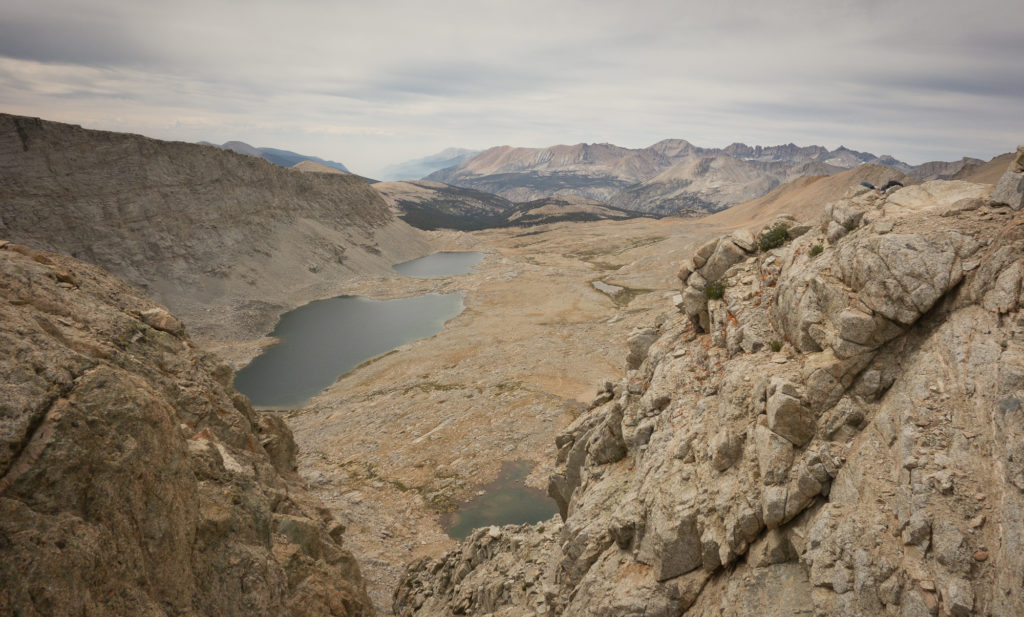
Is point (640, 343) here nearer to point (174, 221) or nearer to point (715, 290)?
point (715, 290)


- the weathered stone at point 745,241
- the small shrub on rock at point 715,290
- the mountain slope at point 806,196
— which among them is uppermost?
the mountain slope at point 806,196

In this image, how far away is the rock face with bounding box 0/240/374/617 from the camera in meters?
8.63

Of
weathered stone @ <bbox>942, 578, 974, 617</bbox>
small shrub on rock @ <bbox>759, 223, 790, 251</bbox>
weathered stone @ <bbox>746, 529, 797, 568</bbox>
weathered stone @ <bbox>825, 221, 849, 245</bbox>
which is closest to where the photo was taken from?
weathered stone @ <bbox>942, 578, 974, 617</bbox>

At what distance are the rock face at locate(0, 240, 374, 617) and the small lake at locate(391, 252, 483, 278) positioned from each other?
96799mm

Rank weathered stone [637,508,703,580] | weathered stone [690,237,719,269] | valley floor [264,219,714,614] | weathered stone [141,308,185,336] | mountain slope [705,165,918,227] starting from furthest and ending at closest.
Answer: mountain slope [705,165,918,227], valley floor [264,219,714,614], weathered stone [690,237,719,269], weathered stone [141,308,185,336], weathered stone [637,508,703,580]

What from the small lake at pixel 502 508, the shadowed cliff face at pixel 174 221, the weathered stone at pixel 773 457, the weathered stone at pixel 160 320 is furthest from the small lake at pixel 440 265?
the weathered stone at pixel 773 457

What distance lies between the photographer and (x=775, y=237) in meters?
15.6

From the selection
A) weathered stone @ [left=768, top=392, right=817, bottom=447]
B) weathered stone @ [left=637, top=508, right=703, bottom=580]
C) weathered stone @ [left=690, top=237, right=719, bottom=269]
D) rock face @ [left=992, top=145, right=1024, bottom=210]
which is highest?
rock face @ [left=992, top=145, right=1024, bottom=210]

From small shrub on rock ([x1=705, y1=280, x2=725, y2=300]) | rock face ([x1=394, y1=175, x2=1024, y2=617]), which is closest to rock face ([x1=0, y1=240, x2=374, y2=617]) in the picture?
rock face ([x1=394, y1=175, x2=1024, y2=617])

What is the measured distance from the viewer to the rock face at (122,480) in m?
8.63

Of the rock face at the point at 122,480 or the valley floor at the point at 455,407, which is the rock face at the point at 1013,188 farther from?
the rock face at the point at 122,480

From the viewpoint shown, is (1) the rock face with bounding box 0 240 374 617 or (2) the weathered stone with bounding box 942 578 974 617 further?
(1) the rock face with bounding box 0 240 374 617

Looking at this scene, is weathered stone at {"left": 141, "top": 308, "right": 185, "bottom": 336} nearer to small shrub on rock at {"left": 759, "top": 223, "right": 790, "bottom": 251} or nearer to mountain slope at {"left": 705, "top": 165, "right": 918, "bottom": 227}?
small shrub on rock at {"left": 759, "top": 223, "right": 790, "bottom": 251}

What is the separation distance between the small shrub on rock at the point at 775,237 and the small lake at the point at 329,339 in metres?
46.5
